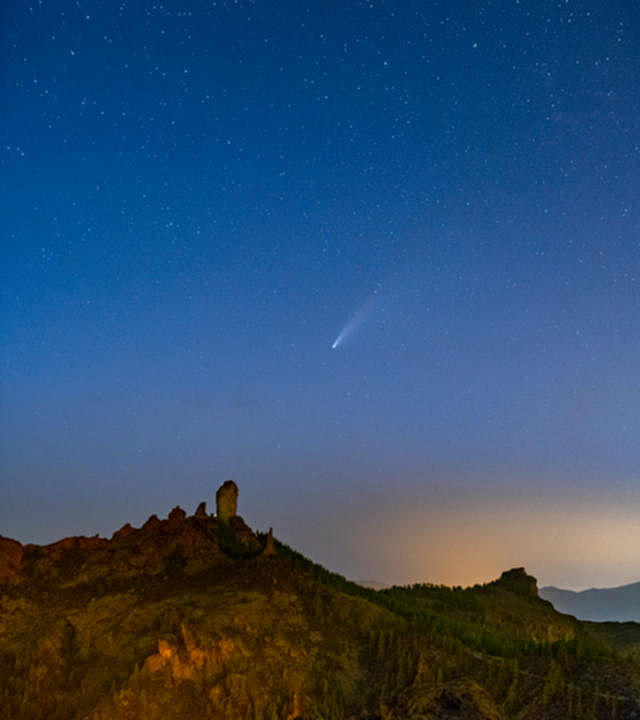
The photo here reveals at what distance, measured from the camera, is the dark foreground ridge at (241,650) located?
22938mm

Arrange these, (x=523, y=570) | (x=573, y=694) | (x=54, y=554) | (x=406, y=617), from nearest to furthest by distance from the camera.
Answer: (x=573, y=694), (x=406, y=617), (x=54, y=554), (x=523, y=570)

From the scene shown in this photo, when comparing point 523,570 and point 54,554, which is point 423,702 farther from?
point 523,570

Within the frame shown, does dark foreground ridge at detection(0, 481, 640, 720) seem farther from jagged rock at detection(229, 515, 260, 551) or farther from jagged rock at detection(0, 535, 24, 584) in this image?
jagged rock at detection(229, 515, 260, 551)

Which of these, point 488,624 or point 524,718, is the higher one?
point 488,624

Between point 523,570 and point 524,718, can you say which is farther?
point 523,570

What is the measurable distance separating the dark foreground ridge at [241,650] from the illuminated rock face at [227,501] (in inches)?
190

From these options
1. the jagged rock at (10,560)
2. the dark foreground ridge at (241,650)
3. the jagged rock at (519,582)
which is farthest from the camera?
the jagged rock at (519,582)

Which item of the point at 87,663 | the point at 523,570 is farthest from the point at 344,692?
the point at 523,570

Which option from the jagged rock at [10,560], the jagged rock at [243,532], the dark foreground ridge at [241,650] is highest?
the jagged rock at [243,532]

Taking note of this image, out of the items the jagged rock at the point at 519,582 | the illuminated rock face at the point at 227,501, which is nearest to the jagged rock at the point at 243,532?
the illuminated rock face at the point at 227,501

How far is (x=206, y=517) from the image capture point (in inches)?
1736

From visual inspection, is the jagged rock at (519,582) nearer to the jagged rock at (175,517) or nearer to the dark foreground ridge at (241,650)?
the dark foreground ridge at (241,650)

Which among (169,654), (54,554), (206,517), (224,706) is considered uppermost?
(206,517)

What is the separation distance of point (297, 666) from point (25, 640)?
1394 cm
